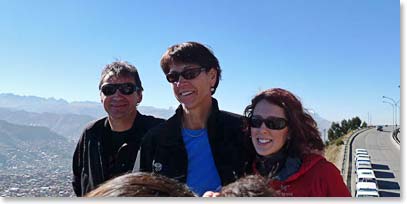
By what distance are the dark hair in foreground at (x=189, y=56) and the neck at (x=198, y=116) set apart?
5.4 inches

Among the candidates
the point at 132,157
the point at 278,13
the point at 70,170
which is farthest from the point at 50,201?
the point at 278,13

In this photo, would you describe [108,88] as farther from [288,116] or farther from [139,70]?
[288,116]

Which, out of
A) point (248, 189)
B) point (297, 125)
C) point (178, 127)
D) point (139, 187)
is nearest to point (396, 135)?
point (297, 125)

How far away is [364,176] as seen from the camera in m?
1.98

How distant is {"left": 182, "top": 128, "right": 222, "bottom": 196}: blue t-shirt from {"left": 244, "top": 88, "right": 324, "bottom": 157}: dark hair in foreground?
0.89 ft

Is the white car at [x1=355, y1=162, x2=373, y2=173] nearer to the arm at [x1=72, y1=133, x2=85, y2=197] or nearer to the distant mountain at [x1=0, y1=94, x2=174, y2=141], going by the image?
the distant mountain at [x1=0, y1=94, x2=174, y2=141]

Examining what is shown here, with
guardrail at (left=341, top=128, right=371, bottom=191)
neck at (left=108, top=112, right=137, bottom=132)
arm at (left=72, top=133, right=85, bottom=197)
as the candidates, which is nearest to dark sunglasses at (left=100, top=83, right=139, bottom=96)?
neck at (left=108, top=112, right=137, bottom=132)

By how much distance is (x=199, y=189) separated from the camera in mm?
1536

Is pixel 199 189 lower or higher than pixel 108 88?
lower

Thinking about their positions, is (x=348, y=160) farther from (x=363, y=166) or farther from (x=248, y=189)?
(x=248, y=189)

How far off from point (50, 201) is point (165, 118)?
2.09 ft

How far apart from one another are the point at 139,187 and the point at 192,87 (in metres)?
0.94

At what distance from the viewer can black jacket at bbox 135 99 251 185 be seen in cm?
158

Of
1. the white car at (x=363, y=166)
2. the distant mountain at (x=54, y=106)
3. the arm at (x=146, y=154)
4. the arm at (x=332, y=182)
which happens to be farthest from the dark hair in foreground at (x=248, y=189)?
the white car at (x=363, y=166)
